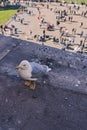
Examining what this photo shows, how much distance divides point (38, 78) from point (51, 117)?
4.06 m

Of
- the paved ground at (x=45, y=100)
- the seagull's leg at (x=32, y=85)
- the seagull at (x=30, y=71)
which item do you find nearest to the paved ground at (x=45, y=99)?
the paved ground at (x=45, y=100)

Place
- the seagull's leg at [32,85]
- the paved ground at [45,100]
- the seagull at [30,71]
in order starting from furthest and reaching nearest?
the seagull's leg at [32,85] → the seagull at [30,71] → the paved ground at [45,100]

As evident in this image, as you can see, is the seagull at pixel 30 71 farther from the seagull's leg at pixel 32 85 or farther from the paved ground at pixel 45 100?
the paved ground at pixel 45 100

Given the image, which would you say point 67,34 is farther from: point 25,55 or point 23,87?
point 23,87

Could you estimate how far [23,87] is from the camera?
24250 mm

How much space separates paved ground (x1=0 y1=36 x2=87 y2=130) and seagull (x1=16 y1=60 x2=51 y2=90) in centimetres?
65

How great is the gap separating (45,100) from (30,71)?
251 centimetres

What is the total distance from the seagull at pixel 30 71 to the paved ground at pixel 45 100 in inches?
25.5

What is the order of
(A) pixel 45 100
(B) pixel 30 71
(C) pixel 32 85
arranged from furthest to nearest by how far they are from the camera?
(C) pixel 32 85, (A) pixel 45 100, (B) pixel 30 71

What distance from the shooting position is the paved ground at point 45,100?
829 inches

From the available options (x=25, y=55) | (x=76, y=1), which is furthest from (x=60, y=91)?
(x=76, y=1)

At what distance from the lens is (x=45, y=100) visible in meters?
23.2

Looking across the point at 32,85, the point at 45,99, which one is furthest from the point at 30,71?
the point at 45,99

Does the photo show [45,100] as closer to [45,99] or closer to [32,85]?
[45,99]
